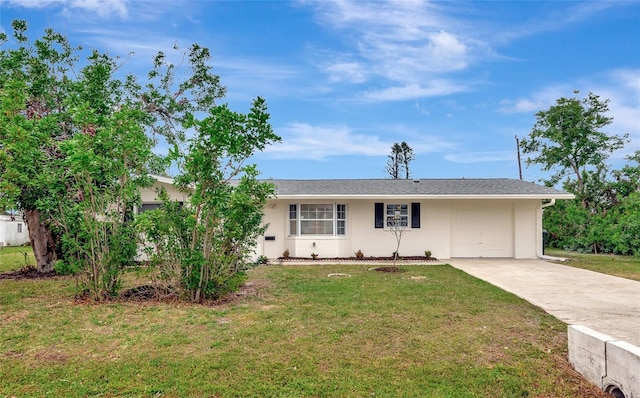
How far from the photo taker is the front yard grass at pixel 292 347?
3875 mm

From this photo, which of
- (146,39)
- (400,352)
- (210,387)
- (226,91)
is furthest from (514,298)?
(146,39)

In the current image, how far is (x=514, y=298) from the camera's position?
7.59 metres

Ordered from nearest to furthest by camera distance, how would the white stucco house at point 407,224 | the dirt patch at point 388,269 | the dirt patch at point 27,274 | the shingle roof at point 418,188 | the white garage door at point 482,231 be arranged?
the dirt patch at point 27,274 → the dirt patch at point 388,269 → the shingle roof at point 418,188 → the white stucco house at point 407,224 → the white garage door at point 482,231

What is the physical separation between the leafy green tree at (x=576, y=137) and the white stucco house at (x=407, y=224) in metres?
12.5

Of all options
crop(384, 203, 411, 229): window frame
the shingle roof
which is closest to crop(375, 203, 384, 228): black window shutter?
crop(384, 203, 411, 229): window frame

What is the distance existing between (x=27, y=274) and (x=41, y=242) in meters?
0.95

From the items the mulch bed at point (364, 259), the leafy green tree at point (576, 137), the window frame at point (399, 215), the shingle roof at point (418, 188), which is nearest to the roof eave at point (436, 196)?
the shingle roof at point (418, 188)

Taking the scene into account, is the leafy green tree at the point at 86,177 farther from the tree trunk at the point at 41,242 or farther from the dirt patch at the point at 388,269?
the dirt patch at the point at 388,269

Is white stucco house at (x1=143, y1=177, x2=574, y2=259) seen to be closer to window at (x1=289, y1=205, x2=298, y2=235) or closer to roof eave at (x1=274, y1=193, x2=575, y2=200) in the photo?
window at (x1=289, y1=205, x2=298, y2=235)

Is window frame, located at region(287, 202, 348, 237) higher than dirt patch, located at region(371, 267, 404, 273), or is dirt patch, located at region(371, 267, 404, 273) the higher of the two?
window frame, located at region(287, 202, 348, 237)

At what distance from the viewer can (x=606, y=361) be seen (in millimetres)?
3740

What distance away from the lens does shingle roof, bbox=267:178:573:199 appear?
14.2 metres

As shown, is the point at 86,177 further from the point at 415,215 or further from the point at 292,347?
the point at 415,215

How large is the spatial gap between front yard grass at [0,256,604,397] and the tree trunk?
4202mm
